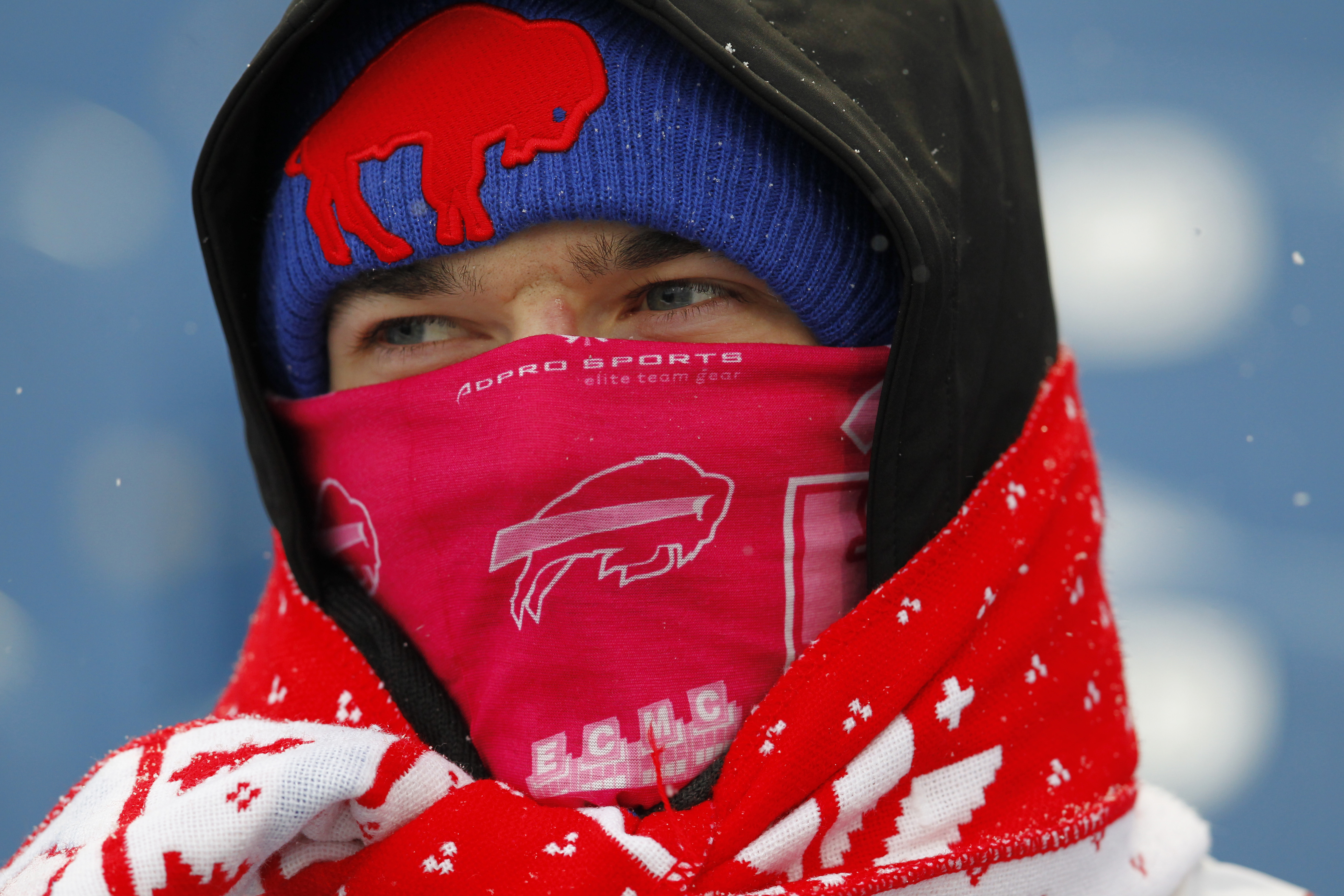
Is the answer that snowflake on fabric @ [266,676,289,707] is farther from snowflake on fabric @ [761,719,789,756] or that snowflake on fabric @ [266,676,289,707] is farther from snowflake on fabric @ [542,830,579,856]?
snowflake on fabric @ [761,719,789,756]

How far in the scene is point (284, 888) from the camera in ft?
3.77

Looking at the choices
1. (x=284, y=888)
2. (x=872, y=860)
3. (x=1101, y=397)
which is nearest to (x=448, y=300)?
(x=284, y=888)

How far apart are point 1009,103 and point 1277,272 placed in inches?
35.4

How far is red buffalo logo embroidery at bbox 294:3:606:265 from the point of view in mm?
1215

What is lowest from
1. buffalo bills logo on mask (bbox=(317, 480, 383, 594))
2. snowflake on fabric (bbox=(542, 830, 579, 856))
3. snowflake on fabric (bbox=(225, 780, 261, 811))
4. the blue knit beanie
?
snowflake on fabric (bbox=(542, 830, 579, 856))

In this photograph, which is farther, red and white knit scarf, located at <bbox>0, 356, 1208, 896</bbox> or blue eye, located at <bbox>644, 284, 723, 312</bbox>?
blue eye, located at <bbox>644, 284, 723, 312</bbox>

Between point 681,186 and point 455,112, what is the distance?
274 mm

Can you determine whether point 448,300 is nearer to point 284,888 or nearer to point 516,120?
point 516,120

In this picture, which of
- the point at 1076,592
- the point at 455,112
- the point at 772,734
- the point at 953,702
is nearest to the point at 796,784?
the point at 772,734

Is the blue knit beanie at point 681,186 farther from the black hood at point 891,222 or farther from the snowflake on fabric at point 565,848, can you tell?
the snowflake on fabric at point 565,848

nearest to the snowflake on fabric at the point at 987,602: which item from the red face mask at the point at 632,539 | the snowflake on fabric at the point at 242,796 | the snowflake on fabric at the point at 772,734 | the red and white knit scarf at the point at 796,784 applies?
the red and white knit scarf at the point at 796,784

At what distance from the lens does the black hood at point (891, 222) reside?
118 cm

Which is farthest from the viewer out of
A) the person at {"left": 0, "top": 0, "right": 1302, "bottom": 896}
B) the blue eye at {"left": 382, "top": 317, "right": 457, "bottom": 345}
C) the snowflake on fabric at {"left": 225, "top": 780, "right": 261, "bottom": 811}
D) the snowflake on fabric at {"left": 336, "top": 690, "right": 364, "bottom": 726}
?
the blue eye at {"left": 382, "top": 317, "right": 457, "bottom": 345}

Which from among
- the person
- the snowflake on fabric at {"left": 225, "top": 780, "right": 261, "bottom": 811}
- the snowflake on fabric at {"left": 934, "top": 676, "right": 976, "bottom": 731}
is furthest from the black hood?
the snowflake on fabric at {"left": 225, "top": 780, "right": 261, "bottom": 811}
